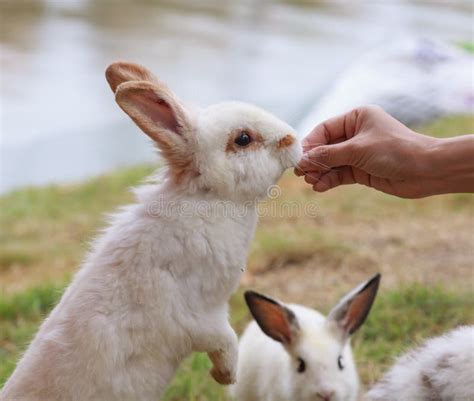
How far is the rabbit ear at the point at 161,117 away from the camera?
182cm

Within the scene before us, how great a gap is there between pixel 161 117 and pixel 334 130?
73 centimetres

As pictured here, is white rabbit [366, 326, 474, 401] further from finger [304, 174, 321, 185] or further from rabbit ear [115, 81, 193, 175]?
rabbit ear [115, 81, 193, 175]

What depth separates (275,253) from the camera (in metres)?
4.13

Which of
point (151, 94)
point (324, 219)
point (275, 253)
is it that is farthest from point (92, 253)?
point (324, 219)

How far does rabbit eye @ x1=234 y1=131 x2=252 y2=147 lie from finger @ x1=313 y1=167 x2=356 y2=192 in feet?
1.50

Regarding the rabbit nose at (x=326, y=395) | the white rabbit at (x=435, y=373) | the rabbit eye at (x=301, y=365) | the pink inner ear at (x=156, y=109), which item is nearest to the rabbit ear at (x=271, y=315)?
the rabbit eye at (x=301, y=365)

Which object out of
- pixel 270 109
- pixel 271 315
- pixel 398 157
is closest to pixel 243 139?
pixel 398 157

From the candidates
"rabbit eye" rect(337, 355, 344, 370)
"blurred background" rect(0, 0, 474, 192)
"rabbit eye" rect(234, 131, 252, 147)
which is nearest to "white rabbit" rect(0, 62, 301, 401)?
"rabbit eye" rect(234, 131, 252, 147)

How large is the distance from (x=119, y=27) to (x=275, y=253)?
621cm

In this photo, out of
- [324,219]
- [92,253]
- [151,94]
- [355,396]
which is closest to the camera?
[151,94]

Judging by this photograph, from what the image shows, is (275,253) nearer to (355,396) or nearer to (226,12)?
(355,396)

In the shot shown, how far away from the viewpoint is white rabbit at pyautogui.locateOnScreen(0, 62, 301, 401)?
1.84 meters

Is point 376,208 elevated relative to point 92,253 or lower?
lower

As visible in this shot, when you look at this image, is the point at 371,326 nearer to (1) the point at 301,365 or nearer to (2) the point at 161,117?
(1) the point at 301,365
